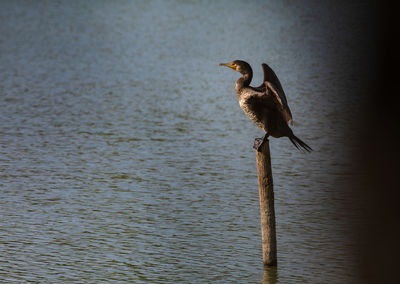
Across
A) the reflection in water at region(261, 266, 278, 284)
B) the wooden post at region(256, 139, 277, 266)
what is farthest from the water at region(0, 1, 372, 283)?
the wooden post at region(256, 139, 277, 266)

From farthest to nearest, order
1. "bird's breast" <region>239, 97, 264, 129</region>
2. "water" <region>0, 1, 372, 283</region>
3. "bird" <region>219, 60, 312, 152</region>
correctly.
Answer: "water" <region>0, 1, 372, 283</region> < "bird's breast" <region>239, 97, 264, 129</region> < "bird" <region>219, 60, 312, 152</region>

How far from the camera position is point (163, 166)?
11.2 metres

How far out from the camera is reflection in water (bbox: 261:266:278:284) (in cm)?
634

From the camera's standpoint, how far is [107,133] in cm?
1330

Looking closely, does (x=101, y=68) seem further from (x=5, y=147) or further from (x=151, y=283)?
(x=151, y=283)

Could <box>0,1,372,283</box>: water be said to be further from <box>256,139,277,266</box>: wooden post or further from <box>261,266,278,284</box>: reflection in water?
<box>256,139,277,266</box>: wooden post

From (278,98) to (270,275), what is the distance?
1.90 m

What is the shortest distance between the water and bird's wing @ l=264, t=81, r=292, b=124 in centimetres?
52

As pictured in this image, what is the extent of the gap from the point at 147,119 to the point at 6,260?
→ 798cm

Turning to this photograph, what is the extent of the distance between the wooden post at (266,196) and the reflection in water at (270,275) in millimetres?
276

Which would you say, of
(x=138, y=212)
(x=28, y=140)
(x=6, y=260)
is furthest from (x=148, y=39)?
(x=6, y=260)

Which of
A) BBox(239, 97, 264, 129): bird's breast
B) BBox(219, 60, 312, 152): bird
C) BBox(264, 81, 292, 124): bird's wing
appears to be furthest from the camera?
BBox(239, 97, 264, 129): bird's breast

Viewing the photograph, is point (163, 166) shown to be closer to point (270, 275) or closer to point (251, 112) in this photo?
point (270, 275)

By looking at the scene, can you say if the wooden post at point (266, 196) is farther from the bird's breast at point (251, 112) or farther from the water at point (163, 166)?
the water at point (163, 166)
